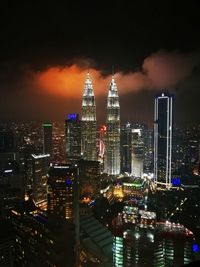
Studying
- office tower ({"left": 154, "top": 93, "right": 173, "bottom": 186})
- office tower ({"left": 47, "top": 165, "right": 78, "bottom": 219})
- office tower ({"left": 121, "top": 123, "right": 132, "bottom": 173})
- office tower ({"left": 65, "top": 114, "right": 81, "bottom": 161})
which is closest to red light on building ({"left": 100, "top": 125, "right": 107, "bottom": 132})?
office tower ({"left": 121, "top": 123, "right": 132, "bottom": 173})

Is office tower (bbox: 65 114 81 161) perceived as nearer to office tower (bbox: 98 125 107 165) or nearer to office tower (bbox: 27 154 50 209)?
office tower (bbox: 98 125 107 165)

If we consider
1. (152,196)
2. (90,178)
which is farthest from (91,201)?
(152,196)

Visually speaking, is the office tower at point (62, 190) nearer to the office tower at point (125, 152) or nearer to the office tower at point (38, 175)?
the office tower at point (38, 175)

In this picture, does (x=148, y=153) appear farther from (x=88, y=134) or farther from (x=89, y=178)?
(x=89, y=178)

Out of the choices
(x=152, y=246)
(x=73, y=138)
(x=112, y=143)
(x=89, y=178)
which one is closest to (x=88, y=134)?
(x=73, y=138)

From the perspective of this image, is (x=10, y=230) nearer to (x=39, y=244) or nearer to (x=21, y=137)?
(x=39, y=244)

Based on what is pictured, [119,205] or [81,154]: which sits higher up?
[81,154]

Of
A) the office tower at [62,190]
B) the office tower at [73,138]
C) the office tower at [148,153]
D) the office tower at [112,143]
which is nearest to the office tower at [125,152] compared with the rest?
the office tower at [112,143]
